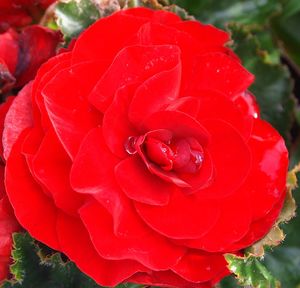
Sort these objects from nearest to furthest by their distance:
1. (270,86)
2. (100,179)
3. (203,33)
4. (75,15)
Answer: (100,179) → (203,33) → (75,15) → (270,86)

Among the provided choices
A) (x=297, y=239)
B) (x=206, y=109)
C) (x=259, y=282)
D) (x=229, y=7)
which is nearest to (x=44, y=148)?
(x=206, y=109)

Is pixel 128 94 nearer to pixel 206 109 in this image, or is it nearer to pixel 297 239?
pixel 206 109

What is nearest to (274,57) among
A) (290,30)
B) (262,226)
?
(290,30)

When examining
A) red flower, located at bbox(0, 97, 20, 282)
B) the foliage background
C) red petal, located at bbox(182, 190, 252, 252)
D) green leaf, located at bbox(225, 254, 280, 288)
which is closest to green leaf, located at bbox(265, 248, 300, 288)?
the foliage background

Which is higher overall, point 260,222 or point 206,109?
point 206,109

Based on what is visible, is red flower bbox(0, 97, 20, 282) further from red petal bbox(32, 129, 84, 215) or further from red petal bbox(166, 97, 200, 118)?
red petal bbox(166, 97, 200, 118)

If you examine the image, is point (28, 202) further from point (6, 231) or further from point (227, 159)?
point (227, 159)

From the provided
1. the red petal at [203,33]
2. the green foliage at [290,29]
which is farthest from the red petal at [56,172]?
the green foliage at [290,29]
